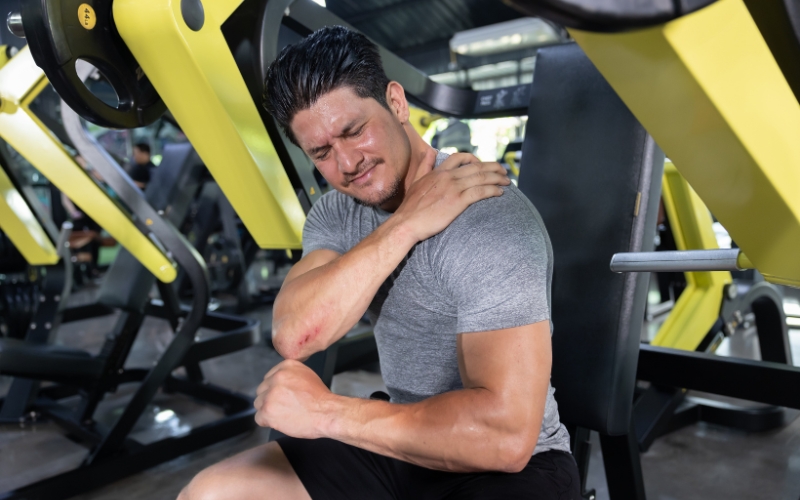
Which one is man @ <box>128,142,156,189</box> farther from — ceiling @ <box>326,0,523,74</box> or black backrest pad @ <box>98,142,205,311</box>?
ceiling @ <box>326,0,523,74</box>

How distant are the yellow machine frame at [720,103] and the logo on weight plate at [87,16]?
3.36 feet

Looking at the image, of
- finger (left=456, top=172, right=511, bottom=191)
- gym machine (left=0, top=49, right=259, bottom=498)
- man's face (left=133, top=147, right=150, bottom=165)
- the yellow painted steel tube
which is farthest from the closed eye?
man's face (left=133, top=147, right=150, bottom=165)

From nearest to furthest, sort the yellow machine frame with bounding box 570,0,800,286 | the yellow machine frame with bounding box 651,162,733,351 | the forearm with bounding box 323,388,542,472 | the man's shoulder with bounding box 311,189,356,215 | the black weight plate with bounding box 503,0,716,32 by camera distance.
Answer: the black weight plate with bounding box 503,0,716,32
the yellow machine frame with bounding box 570,0,800,286
the forearm with bounding box 323,388,542,472
the man's shoulder with bounding box 311,189,356,215
the yellow machine frame with bounding box 651,162,733,351

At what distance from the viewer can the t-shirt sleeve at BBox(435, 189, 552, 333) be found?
2.84ft

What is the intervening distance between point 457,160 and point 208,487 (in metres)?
0.73

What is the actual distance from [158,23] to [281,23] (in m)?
0.36

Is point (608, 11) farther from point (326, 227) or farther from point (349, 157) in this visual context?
point (326, 227)

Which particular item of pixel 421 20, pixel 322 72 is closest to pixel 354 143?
pixel 322 72

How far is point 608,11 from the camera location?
0.39 m

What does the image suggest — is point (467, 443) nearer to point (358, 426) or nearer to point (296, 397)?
point (358, 426)

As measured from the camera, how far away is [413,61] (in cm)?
1066

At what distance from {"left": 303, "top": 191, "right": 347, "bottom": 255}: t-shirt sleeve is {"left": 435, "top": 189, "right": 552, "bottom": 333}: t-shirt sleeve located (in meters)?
0.30

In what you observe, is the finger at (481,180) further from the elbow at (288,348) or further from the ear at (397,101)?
the elbow at (288,348)

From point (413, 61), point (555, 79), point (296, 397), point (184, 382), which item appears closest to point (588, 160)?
point (555, 79)
